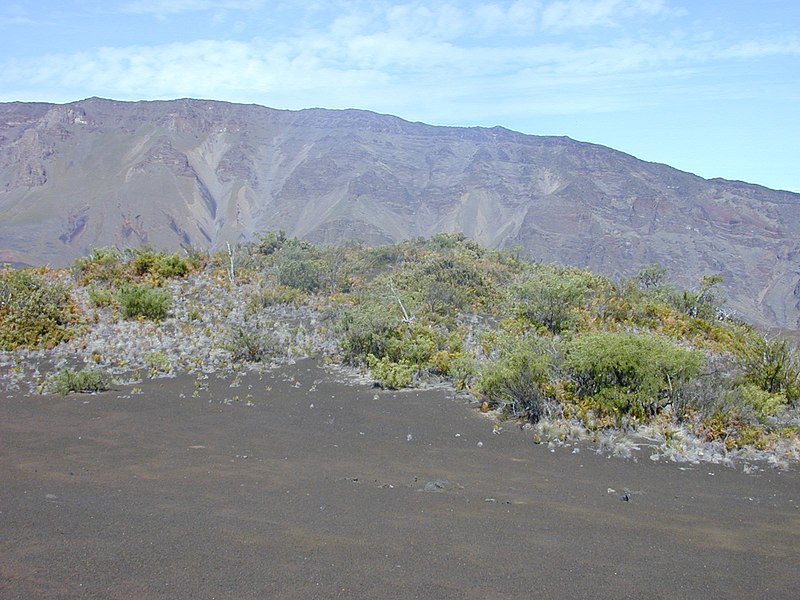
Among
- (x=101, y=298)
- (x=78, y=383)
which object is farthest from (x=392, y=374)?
(x=101, y=298)

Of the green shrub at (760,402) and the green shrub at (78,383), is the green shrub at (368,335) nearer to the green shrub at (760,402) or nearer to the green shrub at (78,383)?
the green shrub at (78,383)

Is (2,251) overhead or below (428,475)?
below

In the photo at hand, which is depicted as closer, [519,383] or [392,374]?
[519,383]

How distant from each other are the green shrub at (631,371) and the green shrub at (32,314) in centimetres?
1254

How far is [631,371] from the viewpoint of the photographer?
10.4m

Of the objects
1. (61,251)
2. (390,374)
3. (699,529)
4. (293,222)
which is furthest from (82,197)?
(699,529)

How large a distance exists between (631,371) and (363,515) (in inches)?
229

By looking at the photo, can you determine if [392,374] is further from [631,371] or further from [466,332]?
[466,332]

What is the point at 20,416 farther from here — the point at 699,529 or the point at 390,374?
the point at 699,529

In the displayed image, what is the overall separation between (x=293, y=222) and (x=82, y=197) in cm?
3430

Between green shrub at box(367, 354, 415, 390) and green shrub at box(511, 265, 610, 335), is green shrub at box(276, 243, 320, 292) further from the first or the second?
green shrub at box(367, 354, 415, 390)

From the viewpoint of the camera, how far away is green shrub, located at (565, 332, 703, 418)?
33.0ft

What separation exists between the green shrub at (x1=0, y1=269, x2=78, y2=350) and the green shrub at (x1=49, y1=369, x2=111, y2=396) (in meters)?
4.23

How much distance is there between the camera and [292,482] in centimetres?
725
